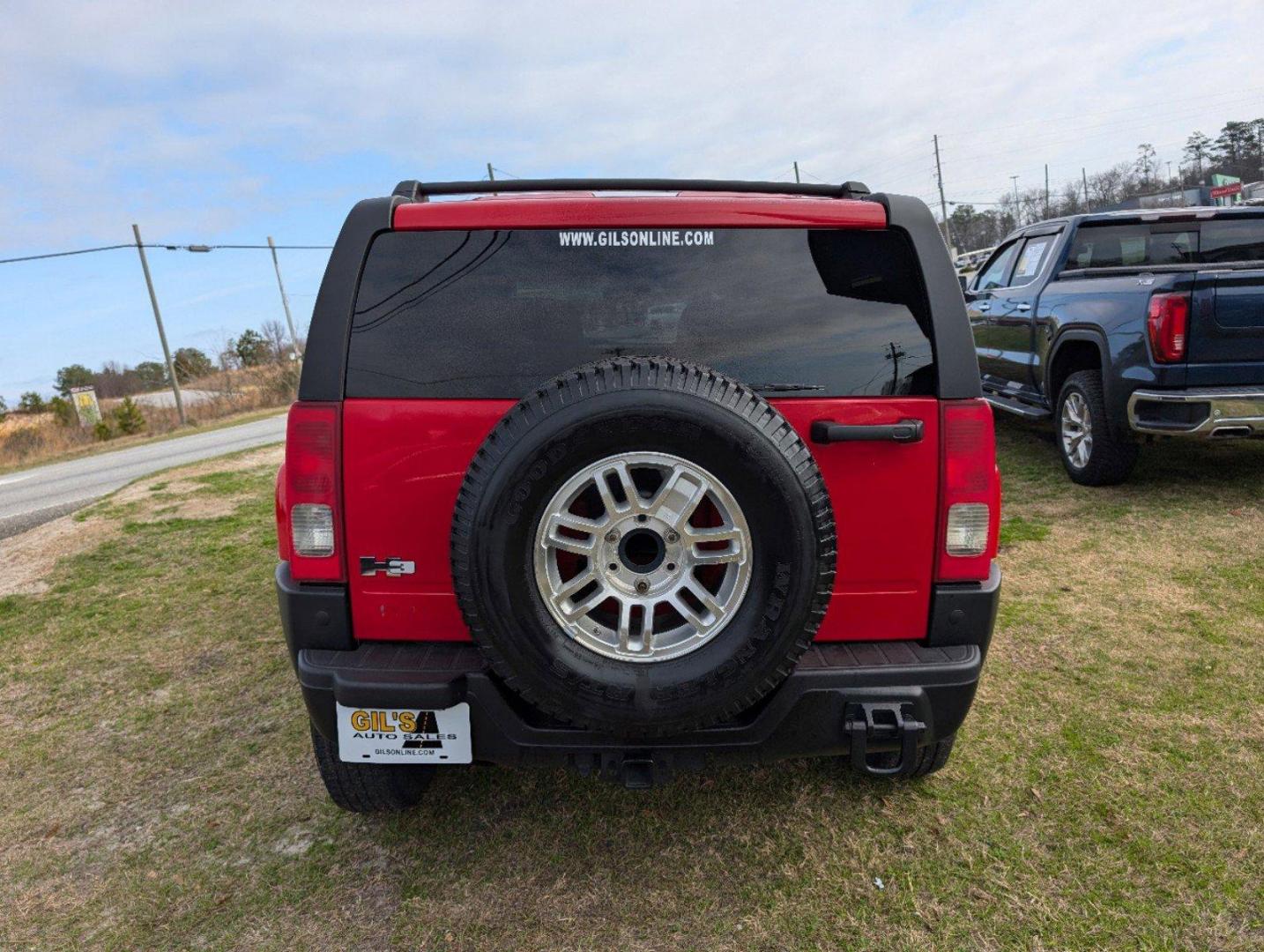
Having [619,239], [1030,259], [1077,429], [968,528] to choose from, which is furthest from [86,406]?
[968,528]

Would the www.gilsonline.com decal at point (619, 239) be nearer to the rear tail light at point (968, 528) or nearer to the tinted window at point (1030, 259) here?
the rear tail light at point (968, 528)

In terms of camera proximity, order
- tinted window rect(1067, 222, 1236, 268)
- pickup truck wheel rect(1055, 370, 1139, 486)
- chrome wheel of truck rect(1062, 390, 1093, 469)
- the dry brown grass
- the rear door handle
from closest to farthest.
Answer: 1. the rear door handle
2. pickup truck wheel rect(1055, 370, 1139, 486)
3. chrome wheel of truck rect(1062, 390, 1093, 469)
4. tinted window rect(1067, 222, 1236, 268)
5. the dry brown grass

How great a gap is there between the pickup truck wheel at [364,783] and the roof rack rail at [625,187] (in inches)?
68.8

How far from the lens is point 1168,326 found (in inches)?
193

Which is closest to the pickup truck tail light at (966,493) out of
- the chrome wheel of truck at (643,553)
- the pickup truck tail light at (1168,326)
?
the chrome wheel of truck at (643,553)

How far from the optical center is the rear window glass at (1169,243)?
6125 mm

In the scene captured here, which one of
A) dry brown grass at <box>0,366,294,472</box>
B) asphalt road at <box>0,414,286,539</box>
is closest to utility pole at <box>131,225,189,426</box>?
dry brown grass at <box>0,366,294,472</box>

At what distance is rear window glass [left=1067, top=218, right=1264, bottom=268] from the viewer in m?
6.12

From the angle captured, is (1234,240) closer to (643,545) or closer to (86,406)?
(643,545)

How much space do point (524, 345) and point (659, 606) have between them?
2.57 ft

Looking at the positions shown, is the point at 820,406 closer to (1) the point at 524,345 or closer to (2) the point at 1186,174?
(1) the point at 524,345

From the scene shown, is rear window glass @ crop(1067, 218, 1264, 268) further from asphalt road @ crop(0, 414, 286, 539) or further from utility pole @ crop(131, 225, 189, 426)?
utility pole @ crop(131, 225, 189, 426)

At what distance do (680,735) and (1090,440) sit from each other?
4940mm

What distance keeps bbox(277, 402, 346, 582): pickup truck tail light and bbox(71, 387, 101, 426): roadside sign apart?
32.6m
